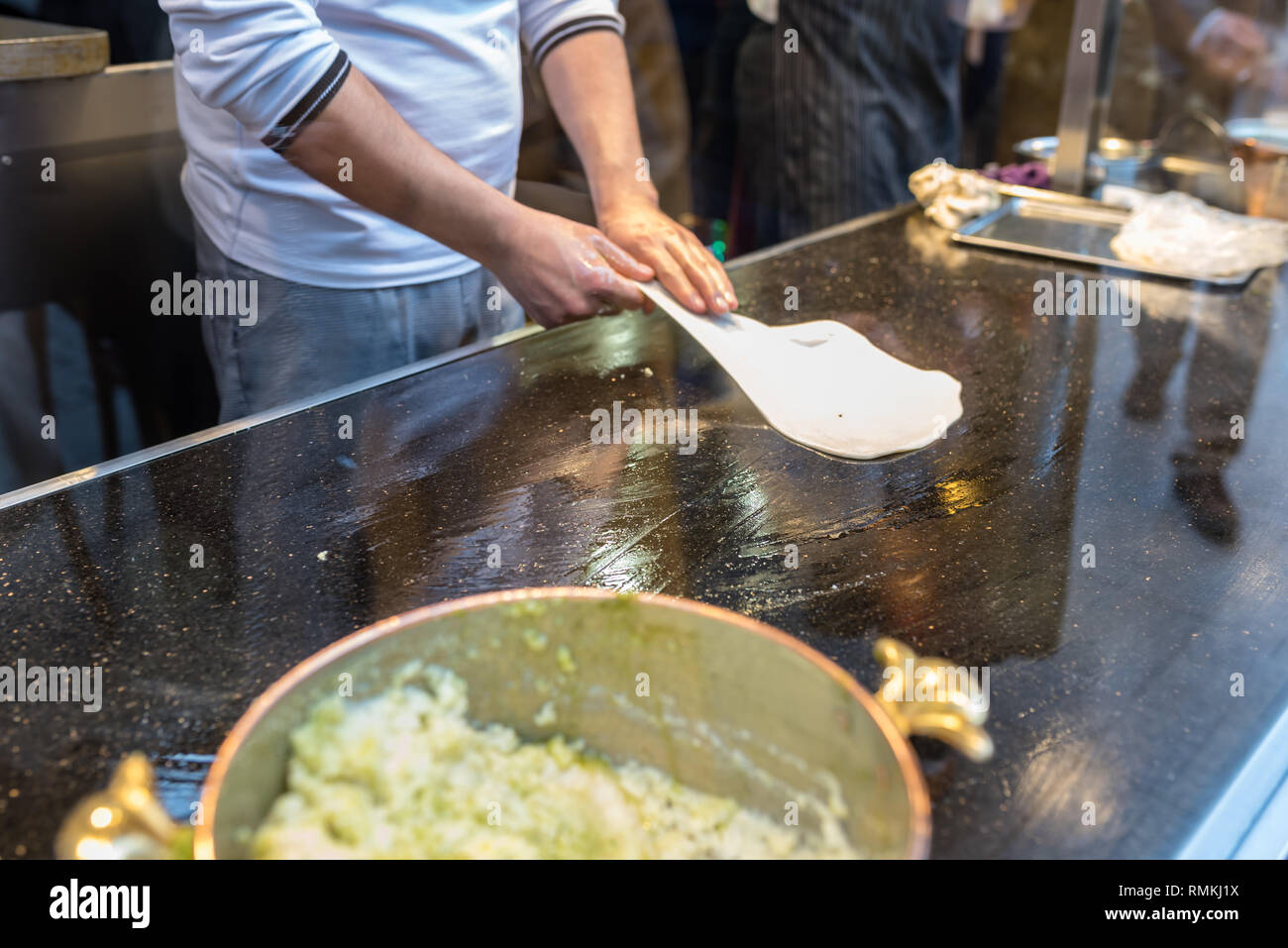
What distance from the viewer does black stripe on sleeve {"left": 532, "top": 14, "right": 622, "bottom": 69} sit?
1.54 m

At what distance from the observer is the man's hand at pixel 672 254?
1212mm

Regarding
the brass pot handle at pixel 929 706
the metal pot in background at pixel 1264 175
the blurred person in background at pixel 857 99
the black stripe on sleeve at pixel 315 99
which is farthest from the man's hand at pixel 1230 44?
the brass pot handle at pixel 929 706

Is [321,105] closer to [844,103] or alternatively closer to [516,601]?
[516,601]

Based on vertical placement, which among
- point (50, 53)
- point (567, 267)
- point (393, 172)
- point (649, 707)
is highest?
point (50, 53)

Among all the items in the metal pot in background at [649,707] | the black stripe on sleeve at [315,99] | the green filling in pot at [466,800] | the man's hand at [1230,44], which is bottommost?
the green filling in pot at [466,800]

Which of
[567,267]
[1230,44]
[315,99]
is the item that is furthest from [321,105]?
[1230,44]

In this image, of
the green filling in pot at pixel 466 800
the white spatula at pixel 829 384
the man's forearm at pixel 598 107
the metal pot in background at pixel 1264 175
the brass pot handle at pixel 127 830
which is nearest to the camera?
the brass pot handle at pixel 127 830

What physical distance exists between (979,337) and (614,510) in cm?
65

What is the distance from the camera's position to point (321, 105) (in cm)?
112

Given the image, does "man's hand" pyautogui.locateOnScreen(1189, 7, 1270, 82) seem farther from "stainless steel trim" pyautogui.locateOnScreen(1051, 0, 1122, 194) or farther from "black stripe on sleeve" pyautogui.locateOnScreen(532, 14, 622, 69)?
"black stripe on sleeve" pyautogui.locateOnScreen(532, 14, 622, 69)

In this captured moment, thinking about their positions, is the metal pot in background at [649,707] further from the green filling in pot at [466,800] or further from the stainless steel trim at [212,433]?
the stainless steel trim at [212,433]

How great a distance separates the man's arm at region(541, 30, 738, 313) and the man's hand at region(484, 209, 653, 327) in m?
0.07

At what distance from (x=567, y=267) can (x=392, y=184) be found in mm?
229

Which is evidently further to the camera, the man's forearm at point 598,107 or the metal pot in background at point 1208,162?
the metal pot in background at point 1208,162
